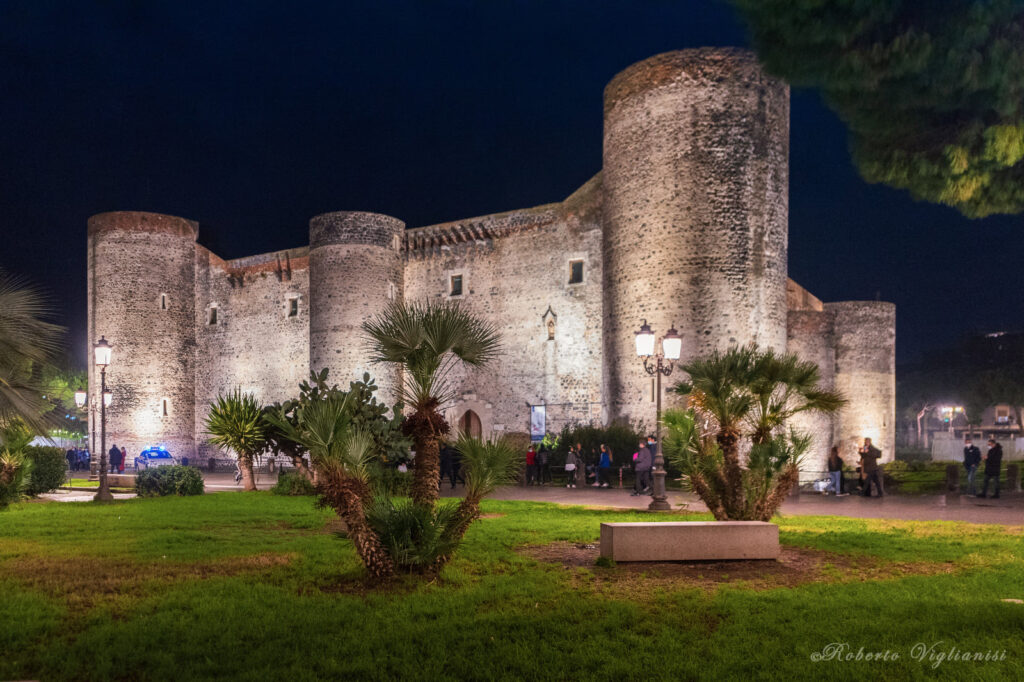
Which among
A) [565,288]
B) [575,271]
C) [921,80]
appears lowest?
[921,80]

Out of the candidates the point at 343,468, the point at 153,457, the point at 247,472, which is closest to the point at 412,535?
the point at 343,468

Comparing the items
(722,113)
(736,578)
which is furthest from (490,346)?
(722,113)

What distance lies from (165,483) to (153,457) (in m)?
21.3

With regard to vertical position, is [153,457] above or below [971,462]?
below

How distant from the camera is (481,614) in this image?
18.6ft

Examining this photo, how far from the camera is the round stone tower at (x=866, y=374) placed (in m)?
32.9

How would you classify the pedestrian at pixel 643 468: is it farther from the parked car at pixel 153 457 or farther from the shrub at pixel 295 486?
the parked car at pixel 153 457

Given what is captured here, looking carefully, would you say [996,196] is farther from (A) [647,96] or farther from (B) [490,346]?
(A) [647,96]

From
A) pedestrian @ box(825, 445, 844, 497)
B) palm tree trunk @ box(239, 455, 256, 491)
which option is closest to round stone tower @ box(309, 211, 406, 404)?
palm tree trunk @ box(239, 455, 256, 491)

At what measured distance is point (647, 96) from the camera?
2312 centimetres

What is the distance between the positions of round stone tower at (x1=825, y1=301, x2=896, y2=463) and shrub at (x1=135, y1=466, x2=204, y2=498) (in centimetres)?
2609

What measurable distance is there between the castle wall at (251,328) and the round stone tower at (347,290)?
14.4 ft

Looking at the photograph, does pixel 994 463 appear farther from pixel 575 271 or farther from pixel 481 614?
pixel 575 271

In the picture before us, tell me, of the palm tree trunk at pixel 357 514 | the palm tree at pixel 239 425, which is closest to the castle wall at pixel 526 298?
the palm tree at pixel 239 425
